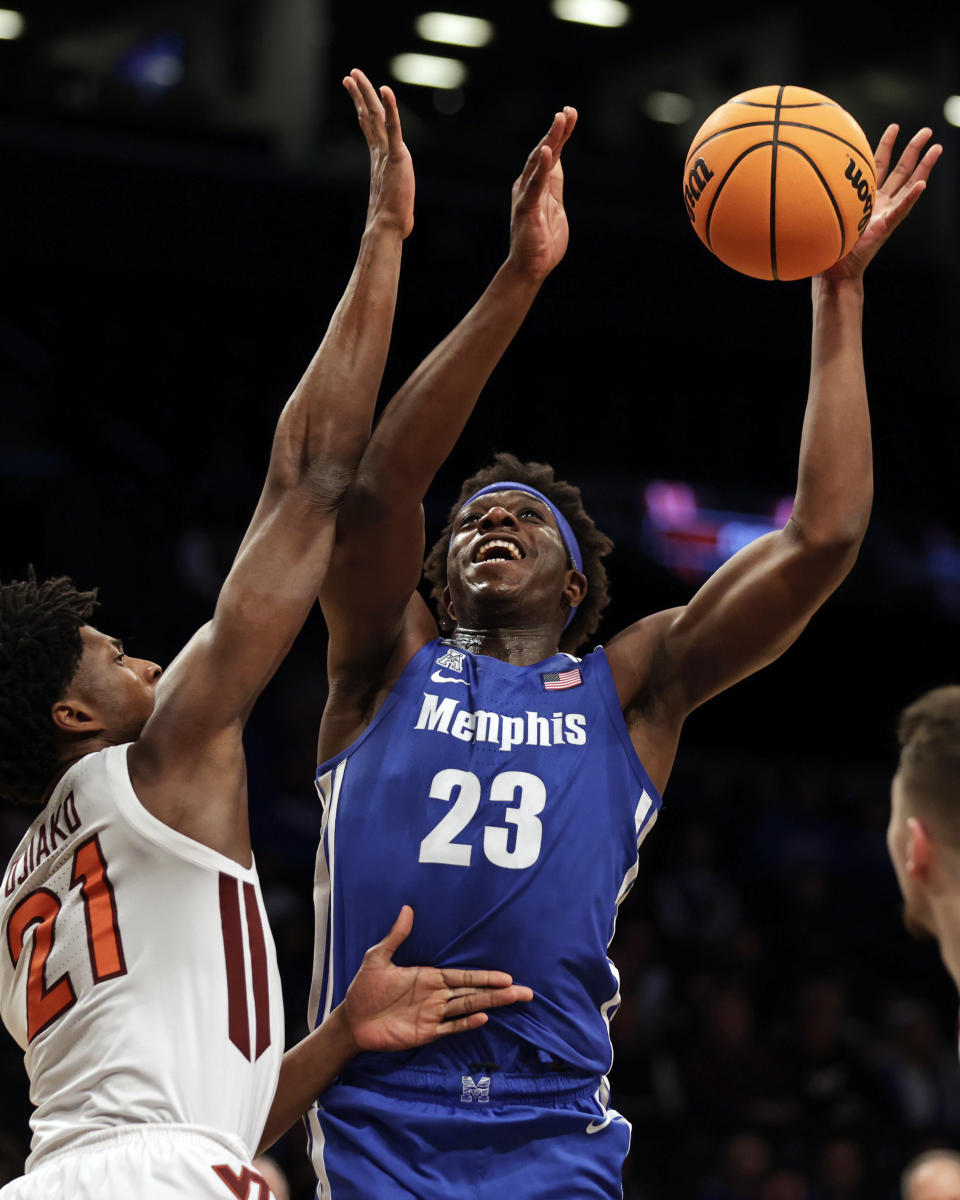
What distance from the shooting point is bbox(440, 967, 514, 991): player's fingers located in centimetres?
335

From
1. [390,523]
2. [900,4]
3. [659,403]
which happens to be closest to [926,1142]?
[390,523]

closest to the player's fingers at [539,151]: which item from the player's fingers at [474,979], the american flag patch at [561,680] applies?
the american flag patch at [561,680]

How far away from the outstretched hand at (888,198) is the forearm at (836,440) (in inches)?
3.9

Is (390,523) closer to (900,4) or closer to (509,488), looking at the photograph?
(509,488)

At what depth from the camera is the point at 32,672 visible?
9.89 ft

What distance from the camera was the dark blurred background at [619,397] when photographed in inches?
389

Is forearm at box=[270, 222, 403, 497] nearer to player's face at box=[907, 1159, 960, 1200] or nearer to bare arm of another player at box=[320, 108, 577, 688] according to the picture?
bare arm of another player at box=[320, 108, 577, 688]

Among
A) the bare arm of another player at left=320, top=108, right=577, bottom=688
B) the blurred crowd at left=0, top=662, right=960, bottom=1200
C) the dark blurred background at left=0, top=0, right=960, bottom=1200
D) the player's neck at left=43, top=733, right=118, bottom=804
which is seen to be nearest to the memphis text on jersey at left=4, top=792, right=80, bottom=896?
the player's neck at left=43, top=733, right=118, bottom=804

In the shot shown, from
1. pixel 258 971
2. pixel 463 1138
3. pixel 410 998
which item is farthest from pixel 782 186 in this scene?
pixel 463 1138

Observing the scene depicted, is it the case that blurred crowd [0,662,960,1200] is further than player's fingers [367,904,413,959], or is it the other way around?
blurred crowd [0,662,960,1200]

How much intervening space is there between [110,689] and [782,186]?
6.80ft

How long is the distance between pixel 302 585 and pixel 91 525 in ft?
29.1

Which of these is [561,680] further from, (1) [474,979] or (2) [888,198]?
(2) [888,198]

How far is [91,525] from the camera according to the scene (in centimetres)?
1152
